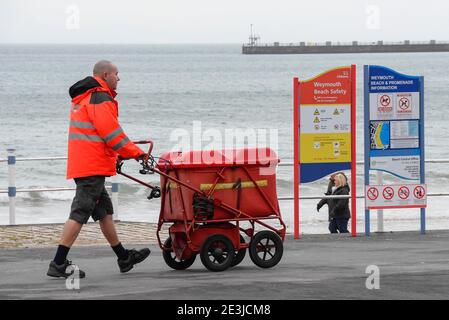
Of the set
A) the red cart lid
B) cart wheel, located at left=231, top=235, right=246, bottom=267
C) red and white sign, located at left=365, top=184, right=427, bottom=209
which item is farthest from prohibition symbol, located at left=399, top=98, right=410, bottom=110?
cart wheel, located at left=231, top=235, right=246, bottom=267

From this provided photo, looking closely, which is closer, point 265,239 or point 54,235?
point 265,239

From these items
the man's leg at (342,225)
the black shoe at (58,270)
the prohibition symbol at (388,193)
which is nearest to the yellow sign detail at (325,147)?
the prohibition symbol at (388,193)

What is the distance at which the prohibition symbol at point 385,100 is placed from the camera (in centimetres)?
1416

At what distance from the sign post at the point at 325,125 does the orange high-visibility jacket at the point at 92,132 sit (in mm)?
4060

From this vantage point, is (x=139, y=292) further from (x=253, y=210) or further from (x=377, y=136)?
(x=377, y=136)

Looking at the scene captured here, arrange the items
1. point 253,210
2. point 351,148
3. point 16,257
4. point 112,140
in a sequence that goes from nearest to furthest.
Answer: point 112,140 → point 253,210 → point 16,257 → point 351,148

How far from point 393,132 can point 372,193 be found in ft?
2.55

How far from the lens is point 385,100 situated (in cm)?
1416

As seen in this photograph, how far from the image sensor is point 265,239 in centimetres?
1129

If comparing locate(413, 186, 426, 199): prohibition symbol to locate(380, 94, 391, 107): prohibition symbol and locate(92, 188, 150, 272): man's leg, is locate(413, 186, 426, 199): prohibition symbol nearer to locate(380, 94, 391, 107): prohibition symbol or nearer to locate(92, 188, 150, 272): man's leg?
locate(380, 94, 391, 107): prohibition symbol

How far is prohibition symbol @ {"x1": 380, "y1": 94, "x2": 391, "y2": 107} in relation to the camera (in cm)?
1416
